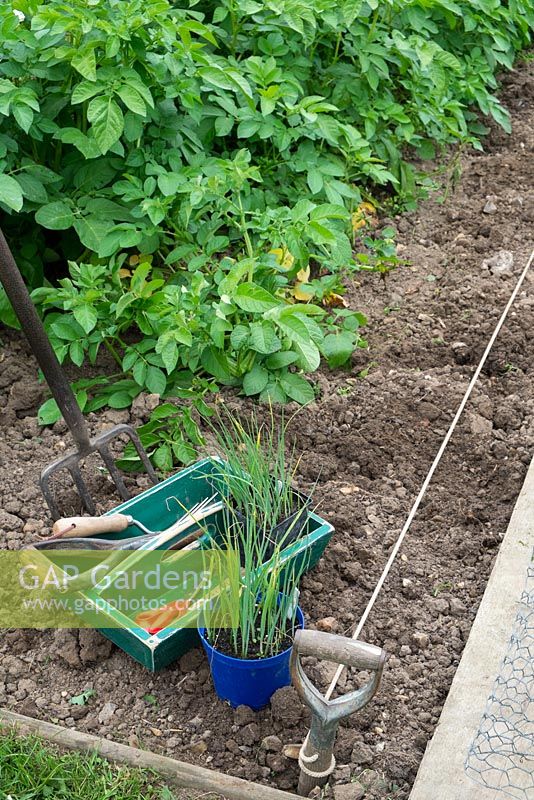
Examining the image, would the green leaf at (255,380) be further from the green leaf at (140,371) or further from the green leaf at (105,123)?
the green leaf at (105,123)

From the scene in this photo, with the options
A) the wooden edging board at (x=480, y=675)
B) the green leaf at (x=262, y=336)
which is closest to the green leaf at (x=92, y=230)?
the green leaf at (x=262, y=336)

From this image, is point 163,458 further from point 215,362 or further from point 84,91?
point 84,91

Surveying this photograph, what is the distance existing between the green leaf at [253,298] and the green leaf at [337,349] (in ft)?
1.32

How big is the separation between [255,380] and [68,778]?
4.53 ft

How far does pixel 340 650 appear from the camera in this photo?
1.80 metres

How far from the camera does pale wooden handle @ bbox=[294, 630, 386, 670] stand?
1.78m

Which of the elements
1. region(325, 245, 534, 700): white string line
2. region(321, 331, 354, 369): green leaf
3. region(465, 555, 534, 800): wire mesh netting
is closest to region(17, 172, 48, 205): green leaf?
region(321, 331, 354, 369): green leaf

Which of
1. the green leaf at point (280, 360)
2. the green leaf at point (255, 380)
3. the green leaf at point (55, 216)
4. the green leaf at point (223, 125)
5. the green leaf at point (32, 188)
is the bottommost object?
the green leaf at point (255, 380)

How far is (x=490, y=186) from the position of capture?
4.37 m

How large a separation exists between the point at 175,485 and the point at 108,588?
0.38m

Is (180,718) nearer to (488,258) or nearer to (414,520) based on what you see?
(414,520)

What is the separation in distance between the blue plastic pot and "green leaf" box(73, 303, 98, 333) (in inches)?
40.9

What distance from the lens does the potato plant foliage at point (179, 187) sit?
2854mm

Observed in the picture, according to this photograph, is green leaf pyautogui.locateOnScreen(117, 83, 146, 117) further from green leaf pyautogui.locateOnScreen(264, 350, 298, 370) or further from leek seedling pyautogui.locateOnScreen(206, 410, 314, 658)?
leek seedling pyautogui.locateOnScreen(206, 410, 314, 658)
